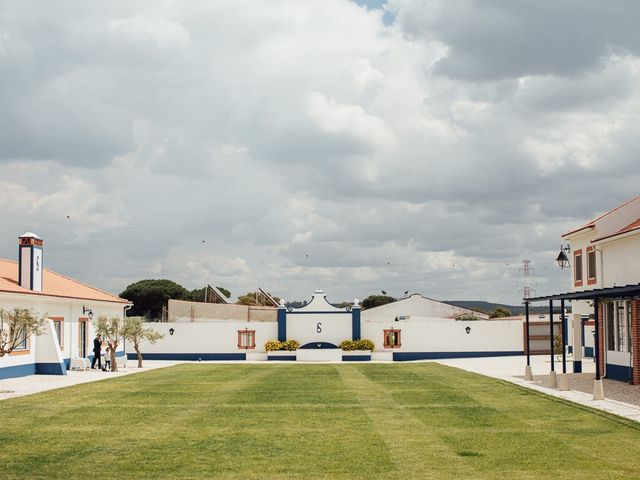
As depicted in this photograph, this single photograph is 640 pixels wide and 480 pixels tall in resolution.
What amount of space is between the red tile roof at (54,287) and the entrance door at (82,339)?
1186 millimetres

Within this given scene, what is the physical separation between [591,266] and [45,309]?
21199 mm

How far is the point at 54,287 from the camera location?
36.2m

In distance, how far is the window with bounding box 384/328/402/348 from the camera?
4869 cm

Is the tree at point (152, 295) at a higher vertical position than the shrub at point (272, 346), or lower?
higher

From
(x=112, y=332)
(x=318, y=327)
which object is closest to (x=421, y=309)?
(x=318, y=327)

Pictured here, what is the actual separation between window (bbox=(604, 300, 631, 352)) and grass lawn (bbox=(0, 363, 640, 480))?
479 cm

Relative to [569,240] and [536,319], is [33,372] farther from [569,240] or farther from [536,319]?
[536,319]

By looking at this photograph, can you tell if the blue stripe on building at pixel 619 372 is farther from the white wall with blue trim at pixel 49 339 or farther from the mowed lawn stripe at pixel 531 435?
the white wall with blue trim at pixel 49 339

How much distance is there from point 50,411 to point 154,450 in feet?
21.1

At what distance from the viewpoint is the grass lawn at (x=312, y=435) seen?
1162cm

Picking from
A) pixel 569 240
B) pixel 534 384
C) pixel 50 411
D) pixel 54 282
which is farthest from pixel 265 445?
pixel 54 282

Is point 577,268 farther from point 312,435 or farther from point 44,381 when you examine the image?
point 312,435

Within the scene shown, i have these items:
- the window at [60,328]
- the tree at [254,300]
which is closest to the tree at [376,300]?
the tree at [254,300]

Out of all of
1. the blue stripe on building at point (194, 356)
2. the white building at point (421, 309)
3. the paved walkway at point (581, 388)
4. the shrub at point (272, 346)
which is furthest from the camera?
the white building at point (421, 309)
